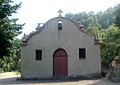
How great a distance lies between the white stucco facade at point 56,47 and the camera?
105 feet

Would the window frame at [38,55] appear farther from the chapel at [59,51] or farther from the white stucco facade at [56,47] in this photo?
the white stucco facade at [56,47]

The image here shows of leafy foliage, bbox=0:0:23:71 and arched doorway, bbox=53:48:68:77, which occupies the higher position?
leafy foliage, bbox=0:0:23:71

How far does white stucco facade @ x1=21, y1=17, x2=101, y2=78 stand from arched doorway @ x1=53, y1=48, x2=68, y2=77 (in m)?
0.37

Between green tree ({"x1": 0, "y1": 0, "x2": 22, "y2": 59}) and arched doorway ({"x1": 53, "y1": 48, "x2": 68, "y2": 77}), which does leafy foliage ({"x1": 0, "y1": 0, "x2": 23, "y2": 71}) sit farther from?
arched doorway ({"x1": 53, "y1": 48, "x2": 68, "y2": 77})

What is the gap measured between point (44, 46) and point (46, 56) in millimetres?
1126

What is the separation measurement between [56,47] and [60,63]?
70.9 inches

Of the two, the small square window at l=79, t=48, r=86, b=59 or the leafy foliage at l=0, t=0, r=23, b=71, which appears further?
the small square window at l=79, t=48, r=86, b=59

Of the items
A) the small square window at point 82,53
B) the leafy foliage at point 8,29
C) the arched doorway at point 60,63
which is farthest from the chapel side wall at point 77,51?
the leafy foliage at point 8,29

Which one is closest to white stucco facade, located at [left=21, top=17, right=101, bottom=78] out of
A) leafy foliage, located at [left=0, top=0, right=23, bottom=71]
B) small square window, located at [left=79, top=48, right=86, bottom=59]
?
small square window, located at [left=79, top=48, right=86, bottom=59]

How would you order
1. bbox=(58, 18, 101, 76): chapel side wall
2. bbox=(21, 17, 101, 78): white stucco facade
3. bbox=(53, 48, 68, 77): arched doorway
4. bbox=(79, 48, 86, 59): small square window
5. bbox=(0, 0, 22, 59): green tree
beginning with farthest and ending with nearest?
bbox=(79, 48, 86, 59): small square window
bbox=(53, 48, 68, 77): arched doorway
bbox=(21, 17, 101, 78): white stucco facade
bbox=(58, 18, 101, 76): chapel side wall
bbox=(0, 0, 22, 59): green tree

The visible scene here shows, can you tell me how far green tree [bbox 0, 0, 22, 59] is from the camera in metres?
24.0

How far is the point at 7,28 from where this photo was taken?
79.7 ft

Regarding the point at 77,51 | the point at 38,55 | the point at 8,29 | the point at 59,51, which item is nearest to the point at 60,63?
the point at 59,51

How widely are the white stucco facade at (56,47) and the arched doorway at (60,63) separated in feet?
1.21
